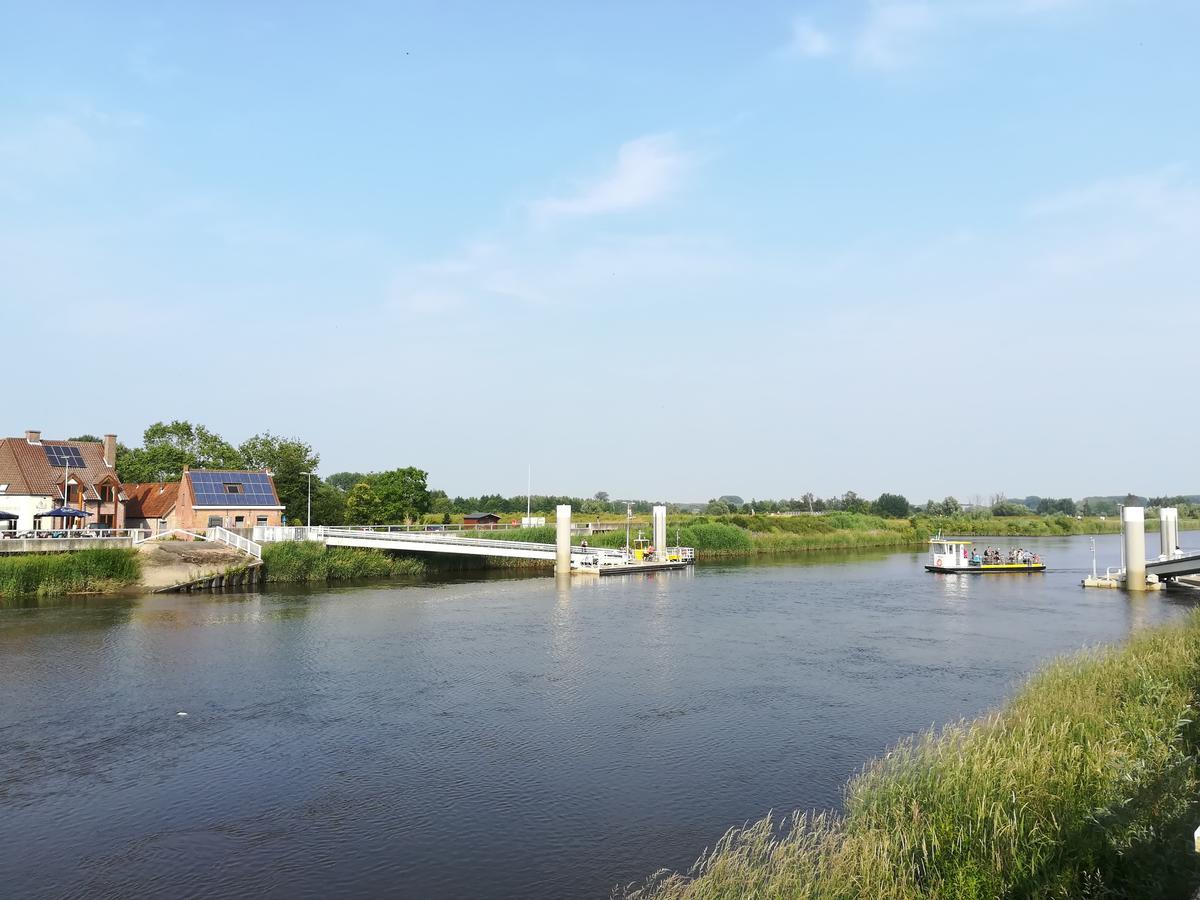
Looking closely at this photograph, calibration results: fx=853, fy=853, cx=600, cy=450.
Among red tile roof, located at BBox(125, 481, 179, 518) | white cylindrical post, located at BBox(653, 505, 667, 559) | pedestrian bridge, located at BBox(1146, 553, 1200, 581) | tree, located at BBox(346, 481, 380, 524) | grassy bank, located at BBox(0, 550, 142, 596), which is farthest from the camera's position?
tree, located at BBox(346, 481, 380, 524)

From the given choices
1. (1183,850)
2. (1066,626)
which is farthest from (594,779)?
(1066,626)

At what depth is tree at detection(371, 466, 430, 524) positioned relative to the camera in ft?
260

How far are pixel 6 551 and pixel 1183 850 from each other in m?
51.1

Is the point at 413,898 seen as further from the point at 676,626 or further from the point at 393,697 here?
the point at 676,626

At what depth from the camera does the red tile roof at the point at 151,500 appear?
64.8m

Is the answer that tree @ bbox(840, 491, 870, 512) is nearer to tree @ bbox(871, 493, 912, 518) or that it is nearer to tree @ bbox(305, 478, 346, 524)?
tree @ bbox(871, 493, 912, 518)

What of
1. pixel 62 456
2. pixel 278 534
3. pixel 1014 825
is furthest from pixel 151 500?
pixel 1014 825

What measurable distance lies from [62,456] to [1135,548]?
69344 mm

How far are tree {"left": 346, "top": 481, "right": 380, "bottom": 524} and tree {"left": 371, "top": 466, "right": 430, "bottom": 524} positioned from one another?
1.96ft

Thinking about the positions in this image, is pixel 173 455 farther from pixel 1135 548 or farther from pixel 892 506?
pixel 892 506

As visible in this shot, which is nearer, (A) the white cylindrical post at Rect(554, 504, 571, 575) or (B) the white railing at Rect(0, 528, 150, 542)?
(B) the white railing at Rect(0, 528, 150, 542)

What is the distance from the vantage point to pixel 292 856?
13.4 m

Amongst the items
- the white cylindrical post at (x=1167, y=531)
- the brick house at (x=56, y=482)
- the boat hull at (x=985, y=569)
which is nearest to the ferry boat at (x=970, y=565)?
the boat hull at (x=985, y=569)

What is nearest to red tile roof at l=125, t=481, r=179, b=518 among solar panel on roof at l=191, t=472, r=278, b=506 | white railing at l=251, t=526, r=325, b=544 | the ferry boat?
solar panel on roof at l=191, t=472, r=278, b=506
